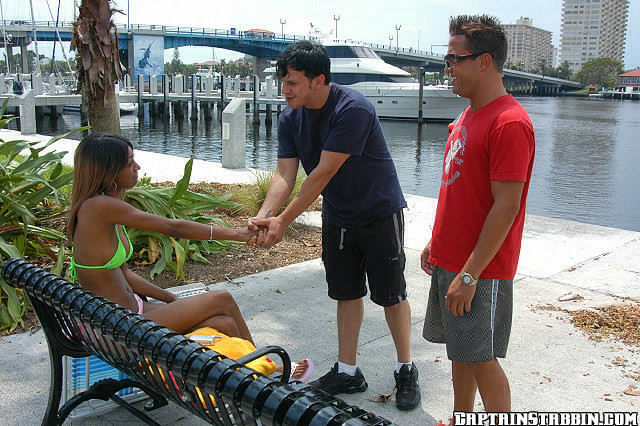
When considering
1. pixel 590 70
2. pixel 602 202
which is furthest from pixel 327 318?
pixel 590 70

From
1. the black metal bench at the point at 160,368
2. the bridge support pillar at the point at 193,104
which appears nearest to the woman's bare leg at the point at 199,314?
the black metal bench at the point at 160,368

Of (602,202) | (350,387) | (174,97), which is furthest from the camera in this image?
(174,97)

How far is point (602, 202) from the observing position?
16906 mm

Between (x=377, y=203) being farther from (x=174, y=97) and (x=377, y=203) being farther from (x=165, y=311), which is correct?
(x=174, y=97)

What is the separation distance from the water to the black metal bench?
529 inches

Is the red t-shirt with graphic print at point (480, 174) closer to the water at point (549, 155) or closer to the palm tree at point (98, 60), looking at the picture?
the palm tree at point (98, 60)

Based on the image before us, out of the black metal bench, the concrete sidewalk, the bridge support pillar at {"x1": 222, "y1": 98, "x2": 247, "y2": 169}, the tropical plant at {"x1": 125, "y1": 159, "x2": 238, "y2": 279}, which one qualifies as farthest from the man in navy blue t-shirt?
the bridge support pillar at {"x1": 222, "y1": 98, "x2": 247, "y2": 169}

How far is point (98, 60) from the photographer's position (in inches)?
294

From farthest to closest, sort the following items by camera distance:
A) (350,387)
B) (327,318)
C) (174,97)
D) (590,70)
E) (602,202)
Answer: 1. (590,70)
2. (174,97)
3. (602,202)
4. (327,318)
5. (350,387)

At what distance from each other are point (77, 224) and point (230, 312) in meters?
0.88

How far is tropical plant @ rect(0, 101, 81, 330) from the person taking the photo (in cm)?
440

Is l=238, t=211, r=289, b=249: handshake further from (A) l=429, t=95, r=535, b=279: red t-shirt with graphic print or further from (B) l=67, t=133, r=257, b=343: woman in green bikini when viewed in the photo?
(A) l=429, t=95, r=535, b=279: red t-shirt with graphic print

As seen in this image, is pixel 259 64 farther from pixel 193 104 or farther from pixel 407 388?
pixel 407 388

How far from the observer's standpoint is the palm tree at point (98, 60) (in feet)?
24.2
